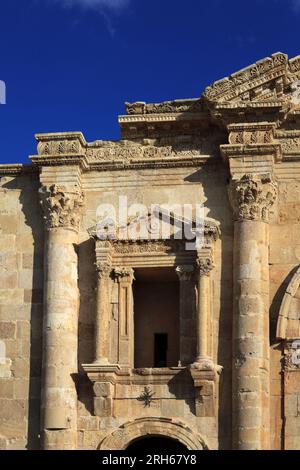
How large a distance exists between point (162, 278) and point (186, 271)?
1.18 meters

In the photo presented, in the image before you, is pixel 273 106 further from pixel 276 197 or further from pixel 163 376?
pixel 163 376

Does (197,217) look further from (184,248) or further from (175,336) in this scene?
(175,336)

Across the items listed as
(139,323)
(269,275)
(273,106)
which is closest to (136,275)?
(139,323)

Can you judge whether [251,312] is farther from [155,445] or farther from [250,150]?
[155,445]

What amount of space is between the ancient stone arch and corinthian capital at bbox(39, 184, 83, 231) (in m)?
4.39

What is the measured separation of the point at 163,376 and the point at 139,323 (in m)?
1.66

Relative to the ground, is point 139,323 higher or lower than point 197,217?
lower

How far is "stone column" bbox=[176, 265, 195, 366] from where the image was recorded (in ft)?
76.9

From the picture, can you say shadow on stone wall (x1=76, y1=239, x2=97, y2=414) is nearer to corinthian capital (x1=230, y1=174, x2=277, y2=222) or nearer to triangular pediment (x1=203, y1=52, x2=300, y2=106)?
corinthian capital (x1=230, y1=174, x2=277, y2=222)

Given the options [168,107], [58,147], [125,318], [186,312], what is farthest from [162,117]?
[125,318]

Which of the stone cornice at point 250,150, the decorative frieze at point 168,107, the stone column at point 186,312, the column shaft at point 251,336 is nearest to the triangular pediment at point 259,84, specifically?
the decorative frieze at point 168,107

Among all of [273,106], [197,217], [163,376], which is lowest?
[163,376]
